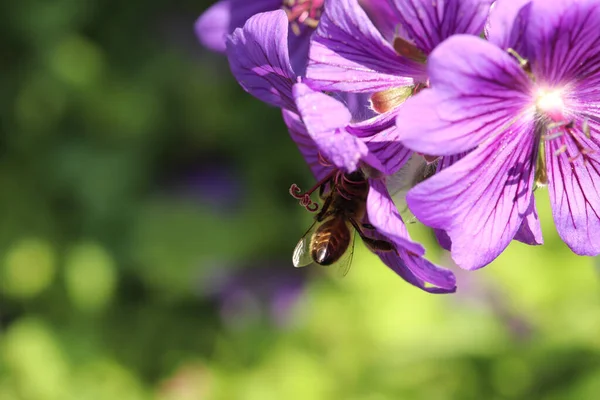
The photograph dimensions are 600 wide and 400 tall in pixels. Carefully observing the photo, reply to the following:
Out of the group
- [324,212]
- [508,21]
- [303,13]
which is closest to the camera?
[508,21]

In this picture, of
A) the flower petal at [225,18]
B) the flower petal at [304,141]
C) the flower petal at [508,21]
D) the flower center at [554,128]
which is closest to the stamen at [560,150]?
the flower center at [554,128]

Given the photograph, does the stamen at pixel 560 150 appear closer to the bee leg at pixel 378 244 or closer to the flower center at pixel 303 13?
the bee leg at pixel 378 244

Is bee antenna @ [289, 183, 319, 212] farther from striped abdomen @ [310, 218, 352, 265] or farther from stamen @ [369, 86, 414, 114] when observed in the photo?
stamen @ [369, 86, 414, 114]

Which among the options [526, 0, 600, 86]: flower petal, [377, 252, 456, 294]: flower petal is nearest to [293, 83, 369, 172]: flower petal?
[377, 252, 456, 294]: flower petal

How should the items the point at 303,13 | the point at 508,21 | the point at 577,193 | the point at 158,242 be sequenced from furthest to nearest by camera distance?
the point at 158,242, the point at 303,13, the point at 577,193, the point at 508,21

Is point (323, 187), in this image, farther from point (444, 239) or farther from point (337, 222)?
point (444, 239)

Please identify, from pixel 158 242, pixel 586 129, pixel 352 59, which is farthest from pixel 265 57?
pixel 158 242

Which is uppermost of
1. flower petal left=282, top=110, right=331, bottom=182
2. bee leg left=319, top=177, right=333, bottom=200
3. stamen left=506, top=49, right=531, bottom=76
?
stamen left=506, top=49, right=531, bottom=76

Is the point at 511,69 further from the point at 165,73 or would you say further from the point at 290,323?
the point at 165,73
